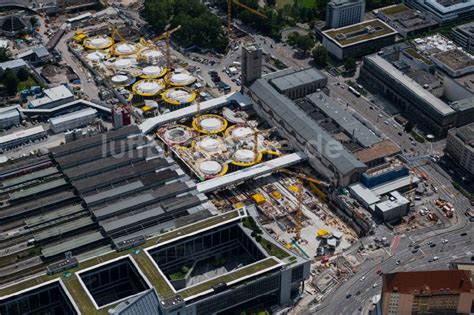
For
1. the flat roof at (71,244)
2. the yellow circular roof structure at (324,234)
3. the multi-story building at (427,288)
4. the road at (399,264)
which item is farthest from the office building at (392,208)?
the flat roof at (71,244)

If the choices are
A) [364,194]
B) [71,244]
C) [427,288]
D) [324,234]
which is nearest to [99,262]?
[71,244]

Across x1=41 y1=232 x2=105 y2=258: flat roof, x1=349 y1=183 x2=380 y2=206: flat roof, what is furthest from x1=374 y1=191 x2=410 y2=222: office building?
x1=41 y1=232 x2=105 y2=258: flat roof

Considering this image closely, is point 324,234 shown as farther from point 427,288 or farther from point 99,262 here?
point 99,262

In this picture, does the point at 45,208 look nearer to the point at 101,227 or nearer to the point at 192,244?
the point at 101,227

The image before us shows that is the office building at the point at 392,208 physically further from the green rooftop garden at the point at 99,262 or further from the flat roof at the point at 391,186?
the green rooftop garden at the point at 99,262

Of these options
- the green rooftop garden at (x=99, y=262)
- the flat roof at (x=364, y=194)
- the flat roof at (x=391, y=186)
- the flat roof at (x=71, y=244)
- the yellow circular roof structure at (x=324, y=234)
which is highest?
the green rooftop garden at (x=99, y=262)

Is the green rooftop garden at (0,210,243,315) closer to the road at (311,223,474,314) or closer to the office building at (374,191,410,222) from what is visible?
the road at (311,223,474,314)

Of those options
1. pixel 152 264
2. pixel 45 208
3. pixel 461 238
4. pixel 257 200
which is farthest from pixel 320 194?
pixel 45 208

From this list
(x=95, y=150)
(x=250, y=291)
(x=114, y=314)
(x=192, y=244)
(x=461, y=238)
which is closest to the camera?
(x=114, y=314)
